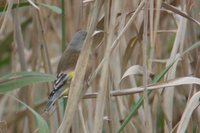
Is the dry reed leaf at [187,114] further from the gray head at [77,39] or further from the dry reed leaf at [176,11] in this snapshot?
the gray head at [77,39]

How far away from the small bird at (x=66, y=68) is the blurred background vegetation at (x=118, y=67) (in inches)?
1.7

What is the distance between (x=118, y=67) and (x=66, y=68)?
278mm

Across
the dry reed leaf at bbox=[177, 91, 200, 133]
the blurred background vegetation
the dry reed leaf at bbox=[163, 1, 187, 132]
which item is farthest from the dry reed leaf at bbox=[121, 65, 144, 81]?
the dry reed leaf at bbox=[177, 91, 200, 133]


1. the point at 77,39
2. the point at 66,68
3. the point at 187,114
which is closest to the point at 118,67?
the point at 77,39

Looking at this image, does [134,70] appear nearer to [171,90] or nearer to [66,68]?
[171,90]

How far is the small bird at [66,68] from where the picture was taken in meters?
1.70

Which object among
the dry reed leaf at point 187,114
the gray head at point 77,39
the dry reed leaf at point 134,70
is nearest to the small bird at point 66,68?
the gray head at point 77,39

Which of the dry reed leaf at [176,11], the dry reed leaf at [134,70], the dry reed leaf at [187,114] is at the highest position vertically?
the dry reed leaf at [176,11]

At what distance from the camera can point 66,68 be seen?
1.91 meters

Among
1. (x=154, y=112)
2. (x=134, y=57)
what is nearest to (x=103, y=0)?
(x=154, y=112)

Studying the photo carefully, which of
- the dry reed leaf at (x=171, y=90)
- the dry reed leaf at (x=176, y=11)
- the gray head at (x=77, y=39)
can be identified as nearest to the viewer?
the dry reed leaf at (x=176, y=11)

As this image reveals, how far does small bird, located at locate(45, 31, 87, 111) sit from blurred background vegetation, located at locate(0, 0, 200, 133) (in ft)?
0.14

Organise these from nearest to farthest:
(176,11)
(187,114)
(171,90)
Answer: (187,114) < (176,11) < (171,90)

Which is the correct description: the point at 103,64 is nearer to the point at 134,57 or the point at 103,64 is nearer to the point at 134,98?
the point at 134,98
